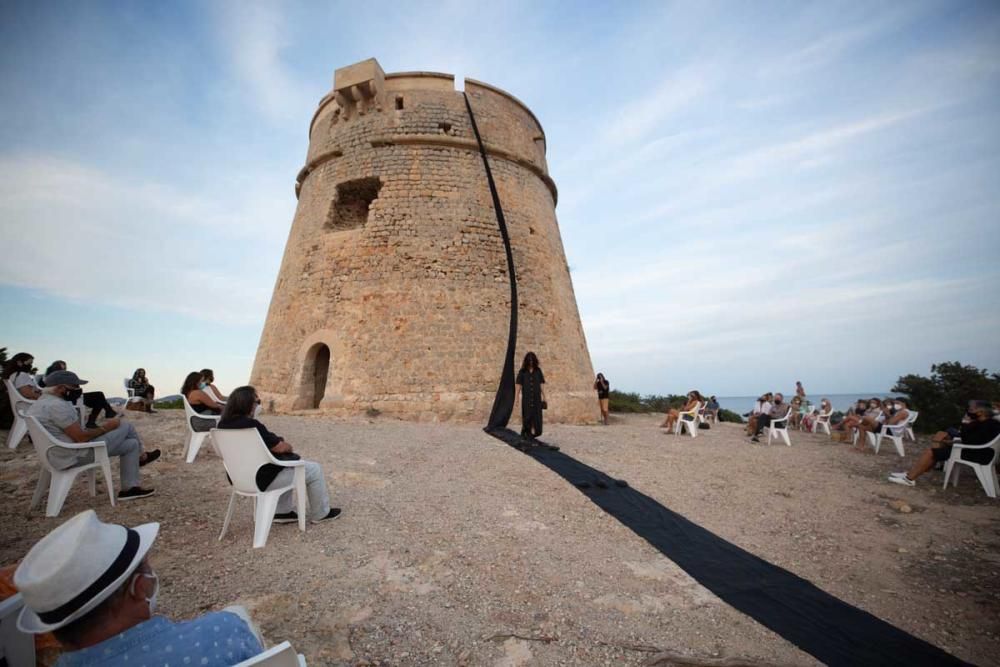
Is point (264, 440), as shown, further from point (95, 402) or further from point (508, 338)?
point (508, 338)

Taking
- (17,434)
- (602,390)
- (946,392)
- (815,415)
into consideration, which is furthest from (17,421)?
(946,392)

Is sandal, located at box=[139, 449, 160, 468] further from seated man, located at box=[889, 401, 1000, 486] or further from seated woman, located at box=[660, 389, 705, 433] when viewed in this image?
seated woman, located at box=[660, 389, 705, 433]

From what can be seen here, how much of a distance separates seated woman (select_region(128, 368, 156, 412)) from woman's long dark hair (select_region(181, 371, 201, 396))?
401cm

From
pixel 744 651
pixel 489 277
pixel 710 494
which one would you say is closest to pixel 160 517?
pixel 744 651

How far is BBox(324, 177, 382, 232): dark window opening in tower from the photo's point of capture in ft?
32.4

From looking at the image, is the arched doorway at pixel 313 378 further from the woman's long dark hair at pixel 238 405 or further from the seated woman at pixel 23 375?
the woman's long dark hair at pixel 238 405

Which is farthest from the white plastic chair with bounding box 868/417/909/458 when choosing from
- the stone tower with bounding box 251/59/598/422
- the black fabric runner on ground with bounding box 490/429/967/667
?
the black fabric runner on ground with bounding box 490/429/967/667

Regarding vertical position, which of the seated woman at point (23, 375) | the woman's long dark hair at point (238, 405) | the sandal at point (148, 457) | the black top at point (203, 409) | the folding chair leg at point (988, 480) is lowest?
the folding chair leg at point (988, 480)

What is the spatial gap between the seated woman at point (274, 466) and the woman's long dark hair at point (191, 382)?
2.71m

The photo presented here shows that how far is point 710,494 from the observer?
15.0ft

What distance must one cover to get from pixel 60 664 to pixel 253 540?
2.06 m

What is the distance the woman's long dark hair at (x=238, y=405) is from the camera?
3031 mm

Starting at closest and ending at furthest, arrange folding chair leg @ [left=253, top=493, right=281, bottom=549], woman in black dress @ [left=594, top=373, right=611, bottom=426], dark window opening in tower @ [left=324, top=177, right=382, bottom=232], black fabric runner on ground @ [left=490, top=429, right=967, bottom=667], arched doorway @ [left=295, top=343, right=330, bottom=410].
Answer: black fabric runner on ground @ [left=490, top=429, right=967, bottom=667] < folding chair leg @ [left=253, top=493, right=281, bottom=549] < arched doorway @ [left=295, top=343, right=330, bottom=410] < dark window opening in tower @ [left=324, top=177, right=382, bottom=232] < woman in black dress @ [left=594, top=373, right=611, bottom=426]

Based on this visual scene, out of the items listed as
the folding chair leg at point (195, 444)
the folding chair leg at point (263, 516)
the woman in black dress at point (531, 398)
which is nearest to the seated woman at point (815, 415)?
the woman in black dress at point (531, 398)
